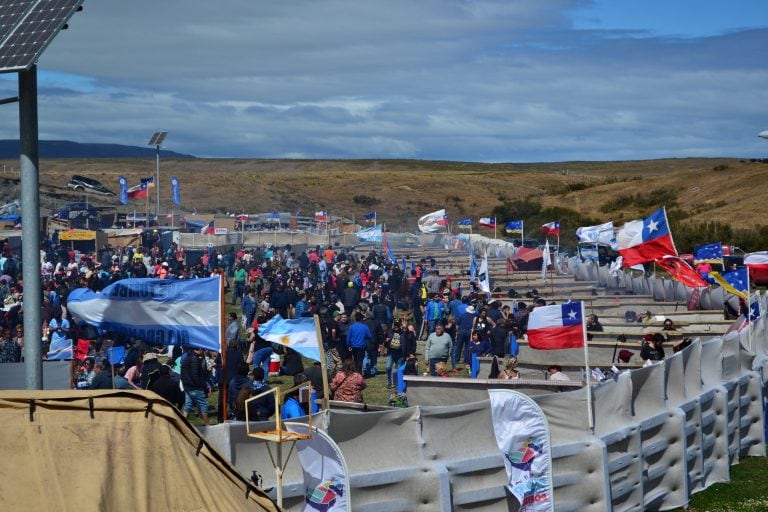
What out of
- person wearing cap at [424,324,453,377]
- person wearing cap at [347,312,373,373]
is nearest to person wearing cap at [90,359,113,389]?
person wearing cap at [424,324,453,377]

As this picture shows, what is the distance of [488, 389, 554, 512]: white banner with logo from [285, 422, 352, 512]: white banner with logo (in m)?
1.88

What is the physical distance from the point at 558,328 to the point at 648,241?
7.48 m

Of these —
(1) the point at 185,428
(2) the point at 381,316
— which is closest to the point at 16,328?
(2) the point at 381,316

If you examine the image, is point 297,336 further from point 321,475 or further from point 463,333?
point 463,333

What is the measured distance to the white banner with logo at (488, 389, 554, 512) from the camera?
984cm

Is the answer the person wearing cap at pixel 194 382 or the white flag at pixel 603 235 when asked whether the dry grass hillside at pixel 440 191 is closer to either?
the white flag at pixel 603 235

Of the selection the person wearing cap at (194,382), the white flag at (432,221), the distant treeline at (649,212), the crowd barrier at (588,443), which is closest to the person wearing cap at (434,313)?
the person wearing cap at (194,382)

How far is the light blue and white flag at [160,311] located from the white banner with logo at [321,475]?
124 inches

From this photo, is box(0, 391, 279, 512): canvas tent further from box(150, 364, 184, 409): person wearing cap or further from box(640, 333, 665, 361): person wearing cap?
box(640, 333, 665, 361): person wearing cap

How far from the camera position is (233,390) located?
1678 centimetres

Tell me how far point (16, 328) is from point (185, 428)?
18364 millimetres

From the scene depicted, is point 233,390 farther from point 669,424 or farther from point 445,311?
point 445,311

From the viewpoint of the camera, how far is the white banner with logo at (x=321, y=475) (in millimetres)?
8453

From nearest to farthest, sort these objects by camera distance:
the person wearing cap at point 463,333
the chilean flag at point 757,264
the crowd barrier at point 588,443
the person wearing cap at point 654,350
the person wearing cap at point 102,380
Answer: the crowd barrier at point 588,443 → the person wearing cap at point 102,380 → the person wearing cap at point 654,350 → the person wearing cap at point 463,333 → the chilean flag at point 757,264
